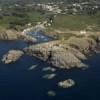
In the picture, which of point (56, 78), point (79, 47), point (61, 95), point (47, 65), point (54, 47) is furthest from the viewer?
point (79, 47)

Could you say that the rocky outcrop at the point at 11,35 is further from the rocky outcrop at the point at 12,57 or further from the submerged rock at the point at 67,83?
the submerged rock at the point at 67,83

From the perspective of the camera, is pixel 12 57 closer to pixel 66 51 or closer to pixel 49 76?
pixel 66 51

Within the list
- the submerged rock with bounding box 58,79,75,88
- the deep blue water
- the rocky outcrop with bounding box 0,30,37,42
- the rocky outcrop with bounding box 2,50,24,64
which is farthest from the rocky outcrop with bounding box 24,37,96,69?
the rocky outcrop with bounding box 0,30,37,42

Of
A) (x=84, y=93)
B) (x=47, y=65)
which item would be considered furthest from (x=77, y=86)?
(x=47, y=65)

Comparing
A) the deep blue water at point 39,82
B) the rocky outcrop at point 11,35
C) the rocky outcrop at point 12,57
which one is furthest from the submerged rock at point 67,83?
the rocky outcrop at point 11,35

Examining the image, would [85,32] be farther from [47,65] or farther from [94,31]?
[47,65]

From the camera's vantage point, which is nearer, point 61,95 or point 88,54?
point 61,95

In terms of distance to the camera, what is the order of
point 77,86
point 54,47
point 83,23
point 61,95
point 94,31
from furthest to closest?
point 83,23
point 94,31
point 54,47
point 77,86
point 61,95
